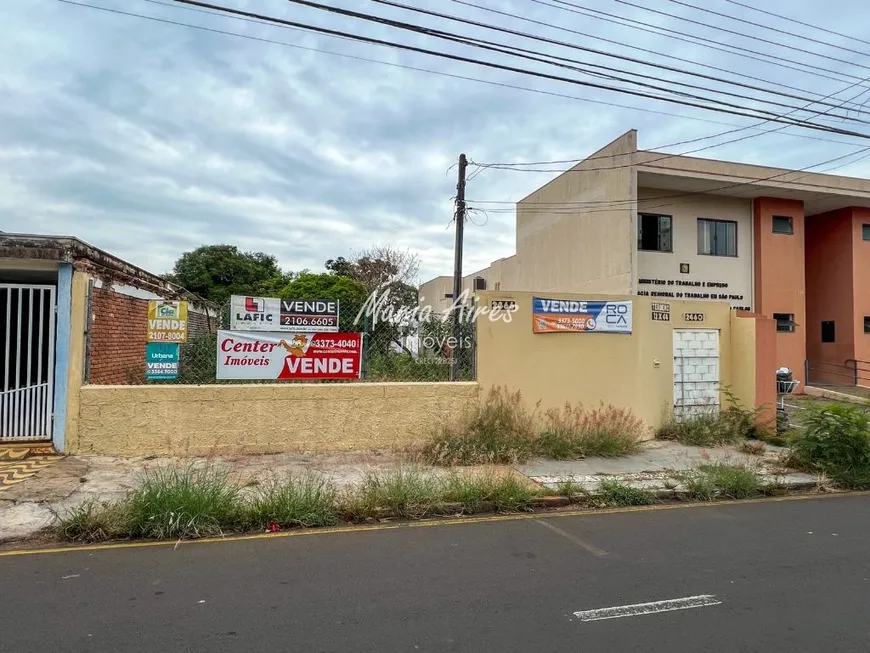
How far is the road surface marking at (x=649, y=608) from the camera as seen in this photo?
3.80 m

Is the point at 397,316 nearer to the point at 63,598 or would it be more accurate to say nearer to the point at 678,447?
the point at 678,447

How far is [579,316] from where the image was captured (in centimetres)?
1002

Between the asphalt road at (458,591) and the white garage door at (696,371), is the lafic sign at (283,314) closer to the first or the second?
the asphalt road at (458,591)

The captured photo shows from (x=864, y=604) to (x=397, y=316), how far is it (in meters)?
6.83

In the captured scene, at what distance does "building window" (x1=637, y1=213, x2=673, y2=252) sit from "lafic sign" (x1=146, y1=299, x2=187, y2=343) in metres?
17.0

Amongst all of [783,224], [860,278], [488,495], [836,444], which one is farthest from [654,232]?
[488,495]

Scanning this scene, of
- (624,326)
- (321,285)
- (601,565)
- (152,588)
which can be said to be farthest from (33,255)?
(321,285)

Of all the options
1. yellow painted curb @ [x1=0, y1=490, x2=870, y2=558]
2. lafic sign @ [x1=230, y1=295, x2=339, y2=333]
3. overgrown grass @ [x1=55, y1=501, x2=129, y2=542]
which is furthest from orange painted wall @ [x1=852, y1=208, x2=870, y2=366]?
overgrown grass @ [x1=55, y1=501, x2=129, y2=542]

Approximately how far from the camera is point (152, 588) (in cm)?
416

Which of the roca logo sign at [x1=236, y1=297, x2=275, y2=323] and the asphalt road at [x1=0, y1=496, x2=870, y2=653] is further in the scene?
the roca logo sign at [x1=236, y1=297, x2=275, y2=323]

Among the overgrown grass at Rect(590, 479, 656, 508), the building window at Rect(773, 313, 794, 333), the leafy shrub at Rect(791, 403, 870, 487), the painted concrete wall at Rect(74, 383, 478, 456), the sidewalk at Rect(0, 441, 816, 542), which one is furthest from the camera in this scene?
the building window at Rect(773, 313, 794, 333)

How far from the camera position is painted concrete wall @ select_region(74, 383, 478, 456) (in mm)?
8109

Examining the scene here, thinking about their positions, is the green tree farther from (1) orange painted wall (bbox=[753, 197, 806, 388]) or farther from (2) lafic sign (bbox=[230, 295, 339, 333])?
(2) lafic sign (bbox=[230, 295, 339, 333])

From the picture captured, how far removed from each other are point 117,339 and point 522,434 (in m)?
7.17
